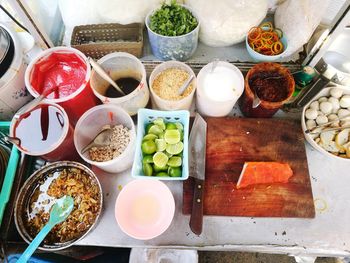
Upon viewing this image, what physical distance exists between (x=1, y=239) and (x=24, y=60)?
622 millimetres

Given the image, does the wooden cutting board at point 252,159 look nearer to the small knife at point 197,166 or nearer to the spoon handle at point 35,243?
the small knife at point 197,166

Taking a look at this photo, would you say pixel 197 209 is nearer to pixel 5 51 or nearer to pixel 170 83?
pixel 170 83

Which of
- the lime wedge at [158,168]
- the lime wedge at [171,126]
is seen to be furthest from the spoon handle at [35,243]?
the lime wedge at [171,126]

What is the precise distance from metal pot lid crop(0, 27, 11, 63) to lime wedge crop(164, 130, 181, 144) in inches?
23.6

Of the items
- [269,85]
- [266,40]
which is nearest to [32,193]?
[269,85]

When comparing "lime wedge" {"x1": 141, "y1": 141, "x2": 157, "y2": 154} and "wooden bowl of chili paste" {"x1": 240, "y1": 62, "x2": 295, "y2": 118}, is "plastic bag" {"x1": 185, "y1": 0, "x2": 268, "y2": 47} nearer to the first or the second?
"wooden bowl of chili paste" {"x1": 240, "y1": 62, "x2": 295, "y2": 118}

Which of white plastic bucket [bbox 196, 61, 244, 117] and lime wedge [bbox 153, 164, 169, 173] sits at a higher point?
white plastic bucket [bbox 196, 61, 244, 117]

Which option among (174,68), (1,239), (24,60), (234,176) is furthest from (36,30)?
(234,176)

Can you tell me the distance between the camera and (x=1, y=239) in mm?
1003

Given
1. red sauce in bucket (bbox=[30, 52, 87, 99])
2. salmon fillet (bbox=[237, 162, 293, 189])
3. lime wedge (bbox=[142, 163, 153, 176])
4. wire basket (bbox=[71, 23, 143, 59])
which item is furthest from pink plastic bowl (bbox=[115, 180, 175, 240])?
wire basket (bbox=[71, 23, 143, 59])

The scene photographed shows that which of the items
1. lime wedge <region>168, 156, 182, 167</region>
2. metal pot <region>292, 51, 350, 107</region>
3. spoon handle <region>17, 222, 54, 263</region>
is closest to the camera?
spoon handle <region>17, 222, 54, 263</region>

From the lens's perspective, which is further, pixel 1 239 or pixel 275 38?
pixel 275 38

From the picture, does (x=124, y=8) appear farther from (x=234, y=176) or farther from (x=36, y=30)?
(x=234, y=176)

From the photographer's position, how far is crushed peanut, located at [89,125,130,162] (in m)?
1.00
